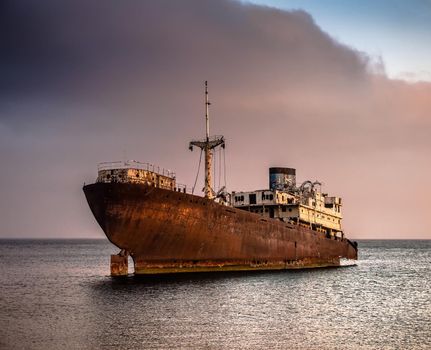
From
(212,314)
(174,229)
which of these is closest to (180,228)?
(174,229)

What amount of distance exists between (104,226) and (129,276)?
5.06 meters

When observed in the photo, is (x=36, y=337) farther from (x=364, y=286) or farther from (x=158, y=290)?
(x=364, y=286)

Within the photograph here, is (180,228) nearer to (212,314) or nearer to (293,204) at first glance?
(212,314)

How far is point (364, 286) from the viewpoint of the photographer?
Answer: 44844mm

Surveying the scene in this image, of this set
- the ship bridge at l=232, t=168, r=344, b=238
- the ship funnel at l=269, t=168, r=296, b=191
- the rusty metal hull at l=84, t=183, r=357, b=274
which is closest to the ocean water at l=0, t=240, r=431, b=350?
the rusty metal hull at l=84, t=183, r=357, b=274

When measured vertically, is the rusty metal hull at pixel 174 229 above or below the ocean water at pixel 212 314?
above

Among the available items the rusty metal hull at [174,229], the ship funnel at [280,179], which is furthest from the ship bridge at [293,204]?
the rusty metal hull at [174,229]

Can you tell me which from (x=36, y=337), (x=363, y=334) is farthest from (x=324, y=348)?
(x=36, y=337)

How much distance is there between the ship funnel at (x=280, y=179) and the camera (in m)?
64.1

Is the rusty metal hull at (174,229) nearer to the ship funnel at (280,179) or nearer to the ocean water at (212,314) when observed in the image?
the ocean water at (212,314)

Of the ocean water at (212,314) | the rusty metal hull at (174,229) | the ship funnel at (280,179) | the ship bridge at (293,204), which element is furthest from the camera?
the ship funnel at (280,179)

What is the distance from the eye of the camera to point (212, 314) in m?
27.9

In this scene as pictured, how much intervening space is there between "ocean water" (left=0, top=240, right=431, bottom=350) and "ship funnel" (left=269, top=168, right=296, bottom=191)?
19.7 metres

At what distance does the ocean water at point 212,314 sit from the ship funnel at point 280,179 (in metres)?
19.7
